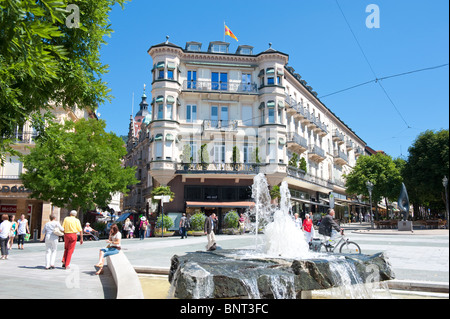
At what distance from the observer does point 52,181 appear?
27859 millimetres

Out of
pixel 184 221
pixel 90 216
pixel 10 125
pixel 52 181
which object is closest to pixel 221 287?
pixel 10 125

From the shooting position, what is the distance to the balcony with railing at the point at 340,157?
56281mm

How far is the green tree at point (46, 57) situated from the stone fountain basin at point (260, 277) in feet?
14.3

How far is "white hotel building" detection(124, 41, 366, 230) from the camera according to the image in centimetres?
3559

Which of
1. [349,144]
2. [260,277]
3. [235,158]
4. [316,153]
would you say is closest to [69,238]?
[260,277]

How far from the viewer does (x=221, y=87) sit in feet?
125

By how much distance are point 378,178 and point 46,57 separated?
166 feet

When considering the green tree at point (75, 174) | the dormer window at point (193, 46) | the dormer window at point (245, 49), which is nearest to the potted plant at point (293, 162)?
the dormer window at point (245, 49)

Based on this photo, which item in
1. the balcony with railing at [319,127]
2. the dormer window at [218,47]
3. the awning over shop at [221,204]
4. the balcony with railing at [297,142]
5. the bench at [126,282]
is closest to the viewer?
the bench at [126,282]

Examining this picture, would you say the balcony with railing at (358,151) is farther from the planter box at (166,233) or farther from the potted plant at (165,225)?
the potted plant at (165,225)

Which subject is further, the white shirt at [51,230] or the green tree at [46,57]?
the white shirt at [51,230]

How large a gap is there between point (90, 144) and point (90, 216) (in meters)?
20.7

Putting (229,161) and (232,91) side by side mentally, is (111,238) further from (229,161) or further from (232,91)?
(232,91)

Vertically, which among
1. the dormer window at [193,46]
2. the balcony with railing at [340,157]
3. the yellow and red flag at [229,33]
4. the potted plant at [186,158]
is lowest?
the potted plant at [186,158]
